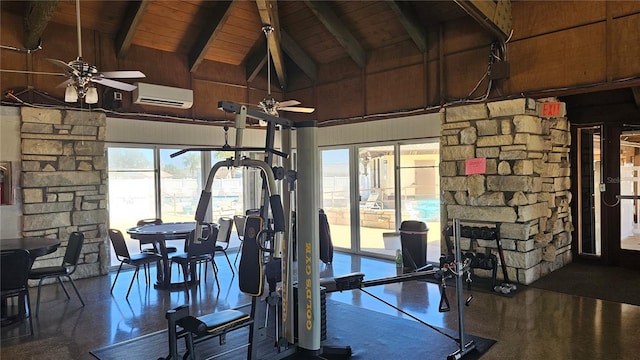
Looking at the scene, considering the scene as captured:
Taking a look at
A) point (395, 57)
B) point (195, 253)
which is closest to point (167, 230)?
point (195, 253)

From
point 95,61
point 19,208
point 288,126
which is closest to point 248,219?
point 288,126

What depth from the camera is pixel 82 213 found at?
627 cm

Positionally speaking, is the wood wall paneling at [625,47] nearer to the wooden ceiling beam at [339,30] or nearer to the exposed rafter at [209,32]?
the wooden ceiling beam at [339,30]

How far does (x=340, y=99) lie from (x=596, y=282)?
4801 millimetres

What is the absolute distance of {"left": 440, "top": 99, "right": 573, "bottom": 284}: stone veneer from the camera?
543cm

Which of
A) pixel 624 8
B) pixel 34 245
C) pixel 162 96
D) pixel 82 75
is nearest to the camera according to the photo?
pixel 82 75

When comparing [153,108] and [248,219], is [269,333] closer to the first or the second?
[248,219]

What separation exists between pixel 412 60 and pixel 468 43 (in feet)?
3.21

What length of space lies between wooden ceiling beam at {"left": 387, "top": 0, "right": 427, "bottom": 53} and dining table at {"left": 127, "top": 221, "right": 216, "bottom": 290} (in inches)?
160

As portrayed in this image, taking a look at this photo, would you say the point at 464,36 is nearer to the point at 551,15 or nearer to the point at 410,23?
the point at 410,23

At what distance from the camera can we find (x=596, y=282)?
214 inches

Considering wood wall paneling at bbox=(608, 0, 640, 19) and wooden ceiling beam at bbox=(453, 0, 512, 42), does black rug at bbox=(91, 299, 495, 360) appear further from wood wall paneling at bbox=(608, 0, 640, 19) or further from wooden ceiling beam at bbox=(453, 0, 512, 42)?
wood wall paneling at bbox=(608, 0, 640, 19)

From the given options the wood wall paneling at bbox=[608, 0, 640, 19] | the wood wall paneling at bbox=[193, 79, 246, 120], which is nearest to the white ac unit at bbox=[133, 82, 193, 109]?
the wood wall paneling at bbox=[193, 79, 246, 120]

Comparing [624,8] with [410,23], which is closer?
[624,8]
